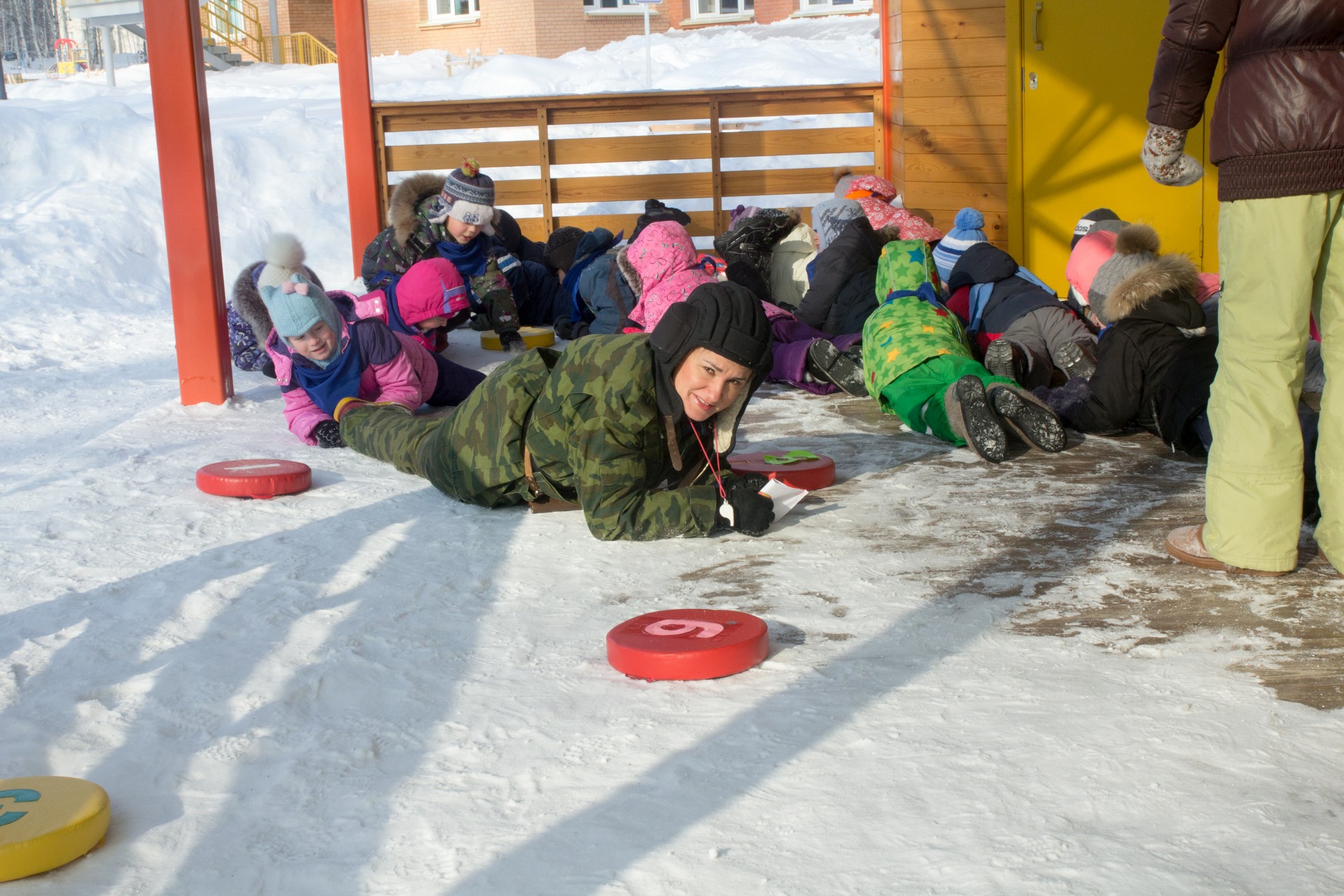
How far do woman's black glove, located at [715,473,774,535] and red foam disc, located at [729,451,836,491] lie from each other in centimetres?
42

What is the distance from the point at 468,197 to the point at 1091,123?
175 inches

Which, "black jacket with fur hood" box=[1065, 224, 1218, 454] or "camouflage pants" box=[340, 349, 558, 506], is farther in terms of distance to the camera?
"black jacket with fur hood" box=[1065, 224, 1218, 454]

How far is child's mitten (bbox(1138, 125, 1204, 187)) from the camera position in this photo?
3.32 m

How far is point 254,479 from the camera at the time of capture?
4477 mm

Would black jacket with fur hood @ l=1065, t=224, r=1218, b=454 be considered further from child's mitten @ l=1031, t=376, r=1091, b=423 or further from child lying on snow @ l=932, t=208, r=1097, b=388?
child lying on snow @ l=932, t=208, r=1097, b=388

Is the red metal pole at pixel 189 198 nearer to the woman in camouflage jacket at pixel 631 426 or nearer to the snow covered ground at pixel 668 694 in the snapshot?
the snow covered ground at pixel 668 694

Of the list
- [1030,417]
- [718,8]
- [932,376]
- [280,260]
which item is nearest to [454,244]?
[280,260]

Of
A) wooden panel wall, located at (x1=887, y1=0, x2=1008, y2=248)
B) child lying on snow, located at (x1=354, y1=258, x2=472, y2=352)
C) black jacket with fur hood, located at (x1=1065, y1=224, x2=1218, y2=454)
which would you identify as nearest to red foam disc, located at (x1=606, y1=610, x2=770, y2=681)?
black jacket with fur hood, located at (x1=1065, y1=224, x2=1218, y2=454)

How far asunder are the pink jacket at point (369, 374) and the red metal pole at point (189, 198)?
2.28 feet

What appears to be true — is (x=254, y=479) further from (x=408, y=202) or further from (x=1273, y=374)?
(x=408, y=202)

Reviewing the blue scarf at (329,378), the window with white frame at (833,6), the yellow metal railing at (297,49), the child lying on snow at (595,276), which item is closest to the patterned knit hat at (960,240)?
the child lying on snow at (595,276)

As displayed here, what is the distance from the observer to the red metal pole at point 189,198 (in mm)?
6105

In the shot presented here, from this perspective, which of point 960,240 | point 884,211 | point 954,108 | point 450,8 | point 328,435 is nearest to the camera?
point 328,435

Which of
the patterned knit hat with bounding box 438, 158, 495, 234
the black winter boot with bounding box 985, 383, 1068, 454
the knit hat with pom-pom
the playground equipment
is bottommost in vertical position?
the black winter boot with bounding box 985, 383, 1068, 454
